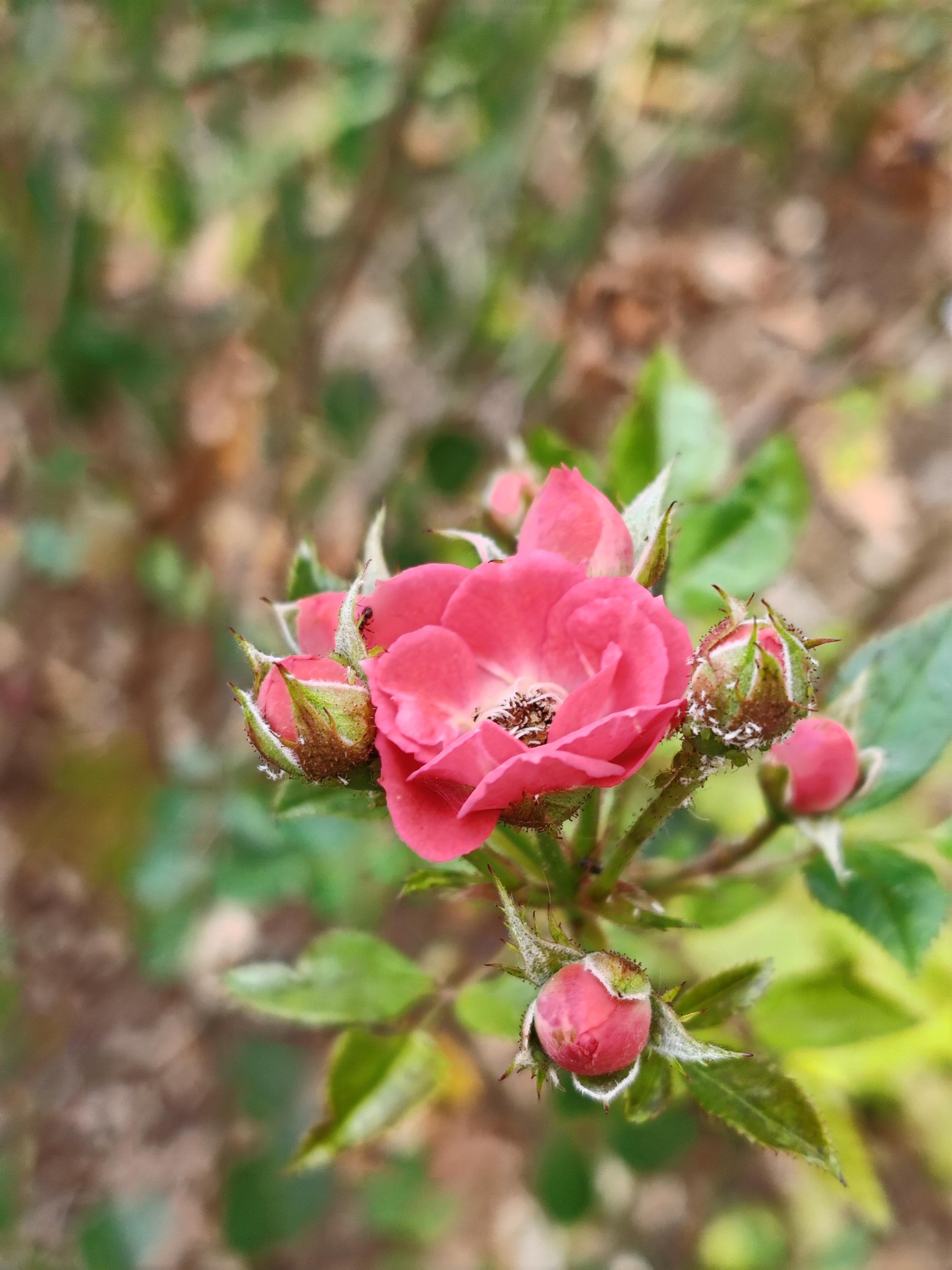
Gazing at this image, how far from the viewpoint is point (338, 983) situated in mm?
1008

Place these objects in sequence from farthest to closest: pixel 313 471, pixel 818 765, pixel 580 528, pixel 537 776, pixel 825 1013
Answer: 1. pixel 313 471
2. pixel 825 1013
3. pixel 818 765
4. pixel 580 528
5. pixel 537 776

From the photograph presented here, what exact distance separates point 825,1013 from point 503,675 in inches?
25.3

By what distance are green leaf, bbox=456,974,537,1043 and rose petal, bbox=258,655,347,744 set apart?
0.51m

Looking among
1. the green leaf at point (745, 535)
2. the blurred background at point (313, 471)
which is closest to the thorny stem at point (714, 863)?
the green leaf at point (745, 535)

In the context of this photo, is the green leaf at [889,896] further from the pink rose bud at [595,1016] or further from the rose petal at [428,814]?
the rose petal at [428,814]

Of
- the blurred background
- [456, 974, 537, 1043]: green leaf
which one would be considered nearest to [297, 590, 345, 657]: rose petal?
[456, 974, 537, 1043]: green leaf

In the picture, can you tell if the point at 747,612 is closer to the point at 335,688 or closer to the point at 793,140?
the point at 335,688

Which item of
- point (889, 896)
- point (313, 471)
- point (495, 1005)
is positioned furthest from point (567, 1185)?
point (313, 471)

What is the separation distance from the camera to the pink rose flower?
591 millimetres

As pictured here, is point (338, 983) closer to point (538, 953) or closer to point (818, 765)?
point (538, 953)

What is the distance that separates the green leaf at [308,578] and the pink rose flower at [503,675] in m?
0.18

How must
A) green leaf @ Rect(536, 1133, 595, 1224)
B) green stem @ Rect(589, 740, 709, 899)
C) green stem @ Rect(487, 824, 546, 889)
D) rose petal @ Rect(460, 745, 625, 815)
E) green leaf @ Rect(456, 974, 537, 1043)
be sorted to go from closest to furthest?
rose petal @ Rect(460, 745, 625, 815), green stem @ Rect(589, 740, 709, 899), green stem @ Rect(487, 824, 546, 889), green leaf @ Rect(456, 974, 537, 1043), green leaf @ Rect(536, 1133, 595, 1224)

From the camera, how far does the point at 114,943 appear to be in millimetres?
2484

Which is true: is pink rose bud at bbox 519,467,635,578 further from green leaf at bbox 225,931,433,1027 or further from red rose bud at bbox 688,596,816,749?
green leaf at bbox 225,931,433,1027
